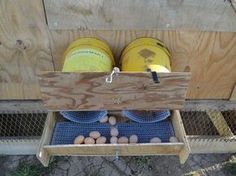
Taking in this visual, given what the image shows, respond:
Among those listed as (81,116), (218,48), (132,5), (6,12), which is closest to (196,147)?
(218,48)

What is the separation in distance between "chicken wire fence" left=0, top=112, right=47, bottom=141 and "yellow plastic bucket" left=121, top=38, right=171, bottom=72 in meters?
1.13

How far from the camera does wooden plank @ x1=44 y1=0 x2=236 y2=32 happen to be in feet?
6.66

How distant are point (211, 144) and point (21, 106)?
1509 mm

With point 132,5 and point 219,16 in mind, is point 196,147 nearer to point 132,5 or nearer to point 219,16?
point 219,16

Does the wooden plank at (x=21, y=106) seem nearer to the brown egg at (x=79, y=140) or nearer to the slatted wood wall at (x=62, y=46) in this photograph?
the slatted wood wall at (x=62, y=46)

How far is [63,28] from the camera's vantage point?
2145 mm

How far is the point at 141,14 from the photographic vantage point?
208 centimetres

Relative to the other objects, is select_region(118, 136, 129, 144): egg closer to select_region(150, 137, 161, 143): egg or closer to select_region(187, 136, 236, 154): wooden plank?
select_region(150, 137, 161, 143): egg

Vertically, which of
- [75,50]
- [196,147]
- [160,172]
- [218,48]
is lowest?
[160,172]

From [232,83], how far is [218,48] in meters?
0.37

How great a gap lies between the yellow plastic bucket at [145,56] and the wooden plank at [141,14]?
11cm

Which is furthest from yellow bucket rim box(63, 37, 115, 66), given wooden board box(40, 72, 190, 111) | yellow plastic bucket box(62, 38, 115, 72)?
wooden board box(40, 72, 190, 111)

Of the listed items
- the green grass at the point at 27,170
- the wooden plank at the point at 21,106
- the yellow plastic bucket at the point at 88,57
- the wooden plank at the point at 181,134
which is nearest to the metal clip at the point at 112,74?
the yellow plastic bucket at the point at 88,57

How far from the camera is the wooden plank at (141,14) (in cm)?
203
